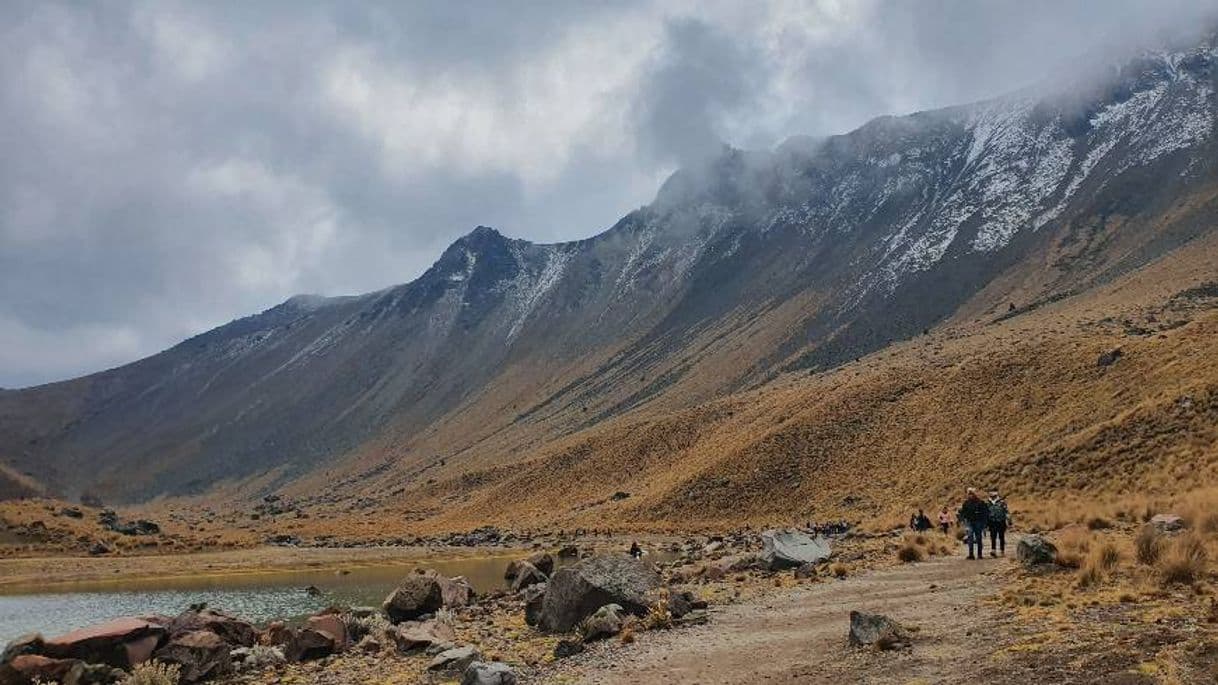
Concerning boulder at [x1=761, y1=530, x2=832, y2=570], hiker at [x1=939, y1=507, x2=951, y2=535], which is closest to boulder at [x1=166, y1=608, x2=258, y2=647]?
boulder at [x1=761, y1=530, x2=832, y2=570]

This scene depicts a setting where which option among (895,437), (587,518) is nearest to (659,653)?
(895,437)

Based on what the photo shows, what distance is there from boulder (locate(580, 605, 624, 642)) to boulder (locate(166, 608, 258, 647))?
38.0 ft

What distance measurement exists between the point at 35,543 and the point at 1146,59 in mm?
203803

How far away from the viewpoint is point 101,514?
97.0 meters

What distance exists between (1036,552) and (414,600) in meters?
20.0

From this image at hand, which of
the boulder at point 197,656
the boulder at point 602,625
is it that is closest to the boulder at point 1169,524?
the boulder at point 602,625

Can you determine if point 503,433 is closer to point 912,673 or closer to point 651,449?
point 651,449

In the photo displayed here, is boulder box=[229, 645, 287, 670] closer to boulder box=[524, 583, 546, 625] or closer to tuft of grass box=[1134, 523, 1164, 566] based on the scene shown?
boulder box=[524, 583, 546, 625]

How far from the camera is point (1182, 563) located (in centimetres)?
1670

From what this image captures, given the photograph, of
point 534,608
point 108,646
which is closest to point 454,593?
point 534,608

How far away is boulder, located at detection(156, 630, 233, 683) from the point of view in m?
22.3

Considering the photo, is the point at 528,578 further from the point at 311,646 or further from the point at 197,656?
the point at 197,656

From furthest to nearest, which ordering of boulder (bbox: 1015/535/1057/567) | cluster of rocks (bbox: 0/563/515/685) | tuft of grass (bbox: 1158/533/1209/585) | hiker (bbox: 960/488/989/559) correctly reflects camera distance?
hiker (bbox: 960/488/989/559) → cluster of rocks (bbox: 0/563/515/685) → boulder (bbox: 1015/535/1057/567) → tuft of grass (bbox: 1158/533/1209/585)

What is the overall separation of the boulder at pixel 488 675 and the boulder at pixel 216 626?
39.2 ft
